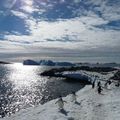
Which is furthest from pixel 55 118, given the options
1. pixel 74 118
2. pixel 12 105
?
pixel 12 105

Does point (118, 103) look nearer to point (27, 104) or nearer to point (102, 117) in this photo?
point (102, 117)

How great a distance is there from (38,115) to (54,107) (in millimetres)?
5384

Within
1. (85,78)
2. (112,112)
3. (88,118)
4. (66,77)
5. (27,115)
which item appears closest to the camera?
(88,118)

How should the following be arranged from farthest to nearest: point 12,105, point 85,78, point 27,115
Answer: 1. point 85,78
2. point 12,105
3. point 27,115

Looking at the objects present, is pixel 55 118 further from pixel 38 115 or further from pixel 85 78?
pixel 85 78

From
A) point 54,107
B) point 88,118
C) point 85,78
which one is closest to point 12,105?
point 54,107

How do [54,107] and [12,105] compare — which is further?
[12,105]

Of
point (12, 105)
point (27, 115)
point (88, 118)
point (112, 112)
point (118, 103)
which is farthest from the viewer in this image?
point (12, 105)

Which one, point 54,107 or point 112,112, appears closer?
point 112,112

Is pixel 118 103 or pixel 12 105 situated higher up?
pixel 118 103

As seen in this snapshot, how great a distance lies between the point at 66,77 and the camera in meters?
145

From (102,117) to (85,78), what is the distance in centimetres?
9208

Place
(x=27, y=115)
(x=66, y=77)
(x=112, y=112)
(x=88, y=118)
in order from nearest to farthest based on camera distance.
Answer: (x=88, y=118) → (x=112, y=112) → (x=27, y=115) → (x=66, y=77)

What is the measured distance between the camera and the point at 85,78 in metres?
128
